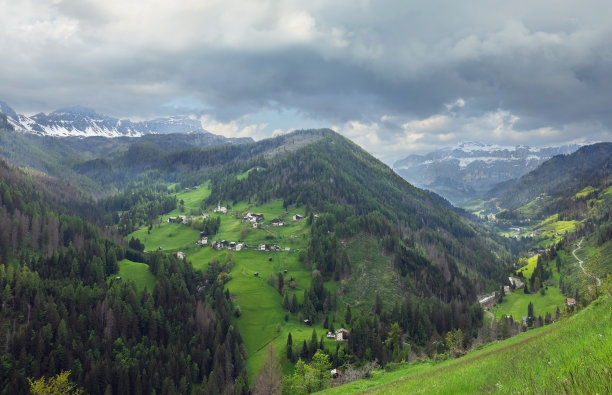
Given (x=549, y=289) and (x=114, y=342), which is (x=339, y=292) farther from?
(x=549, y=289)

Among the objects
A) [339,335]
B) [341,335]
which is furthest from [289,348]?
[341,335]

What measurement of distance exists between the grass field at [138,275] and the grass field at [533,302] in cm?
17029

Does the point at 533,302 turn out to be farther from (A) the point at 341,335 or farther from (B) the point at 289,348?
(B) the point at 289,348

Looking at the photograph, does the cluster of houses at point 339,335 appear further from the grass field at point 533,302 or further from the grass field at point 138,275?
the grass field at point 533,302

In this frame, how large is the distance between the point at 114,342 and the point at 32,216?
412ft

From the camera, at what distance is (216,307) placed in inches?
6053

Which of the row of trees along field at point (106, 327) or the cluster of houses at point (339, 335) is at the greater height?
the row of trees along field at point (106, 327)

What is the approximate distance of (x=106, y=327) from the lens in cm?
12138

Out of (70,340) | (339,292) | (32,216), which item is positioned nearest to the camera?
(70,340)

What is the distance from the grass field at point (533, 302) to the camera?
172 meters

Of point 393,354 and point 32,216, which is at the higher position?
point 32,216

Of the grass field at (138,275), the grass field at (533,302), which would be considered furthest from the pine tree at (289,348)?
the grass field at (533,302)

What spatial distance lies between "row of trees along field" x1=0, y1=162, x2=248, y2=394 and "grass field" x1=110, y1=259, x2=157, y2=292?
5120 millimetres

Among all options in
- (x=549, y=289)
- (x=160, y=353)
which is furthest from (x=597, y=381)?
(x=549, y=289)
